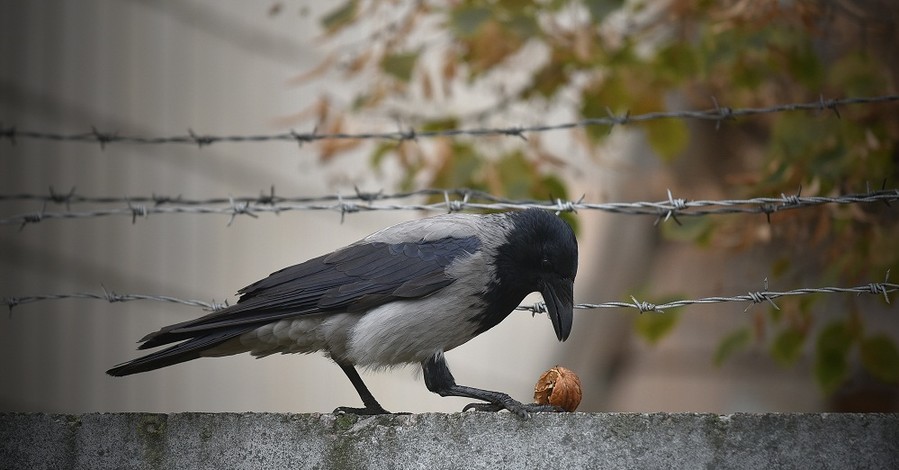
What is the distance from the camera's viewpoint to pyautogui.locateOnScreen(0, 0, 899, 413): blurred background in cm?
608

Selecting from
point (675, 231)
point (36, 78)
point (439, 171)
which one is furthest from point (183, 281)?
point (675, 231)

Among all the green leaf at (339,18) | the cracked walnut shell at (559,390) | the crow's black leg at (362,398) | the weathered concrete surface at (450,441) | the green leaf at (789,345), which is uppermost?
the green leaf at (339,18)

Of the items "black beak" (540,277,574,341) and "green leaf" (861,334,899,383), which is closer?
"black beak" (540,277,574,341)

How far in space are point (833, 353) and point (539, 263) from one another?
2.93m

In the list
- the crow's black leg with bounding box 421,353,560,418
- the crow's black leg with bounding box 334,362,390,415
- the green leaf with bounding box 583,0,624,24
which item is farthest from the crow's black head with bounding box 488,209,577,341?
the green leaf with bounding box 583,0,624,24

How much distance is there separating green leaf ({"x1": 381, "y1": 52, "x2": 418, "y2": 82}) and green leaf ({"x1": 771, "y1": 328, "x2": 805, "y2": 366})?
8.70 feet

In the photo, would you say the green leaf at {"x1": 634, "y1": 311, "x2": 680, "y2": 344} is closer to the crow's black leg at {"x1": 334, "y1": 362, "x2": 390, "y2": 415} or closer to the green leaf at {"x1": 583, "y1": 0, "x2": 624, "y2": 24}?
the green leaf at {"x1": 583, "y1": 0, "x2": 624, "y2": 24}

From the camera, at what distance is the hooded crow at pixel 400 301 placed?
11.8ft

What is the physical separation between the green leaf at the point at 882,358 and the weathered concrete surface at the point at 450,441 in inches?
119

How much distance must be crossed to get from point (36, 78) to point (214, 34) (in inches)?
70.5

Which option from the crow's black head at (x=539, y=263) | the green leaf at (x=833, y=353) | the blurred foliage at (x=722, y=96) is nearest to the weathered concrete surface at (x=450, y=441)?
the crow's black head at (x=539, y=263)

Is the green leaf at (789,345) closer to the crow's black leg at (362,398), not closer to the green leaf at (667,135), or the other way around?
the green leaf at (667,135)

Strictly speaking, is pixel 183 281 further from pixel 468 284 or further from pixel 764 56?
pixel 468 284

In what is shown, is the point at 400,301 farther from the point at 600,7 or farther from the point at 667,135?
the point at 667,135
